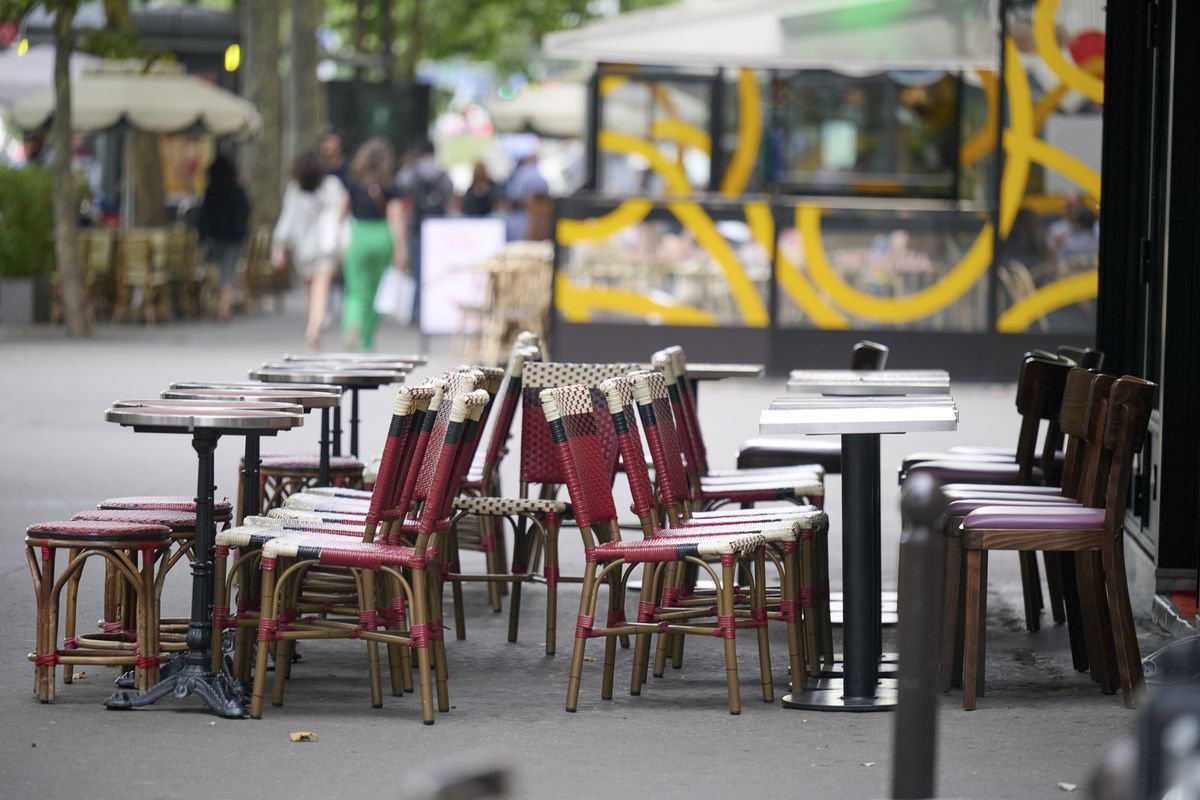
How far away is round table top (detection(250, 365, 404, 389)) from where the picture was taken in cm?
820

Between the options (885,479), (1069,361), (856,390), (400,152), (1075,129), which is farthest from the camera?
(400,152)

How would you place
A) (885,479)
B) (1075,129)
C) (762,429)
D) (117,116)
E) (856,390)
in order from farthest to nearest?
1. (117,116)
2. (1075,129)
3. (885,479)
4. (856,390)
5. (762,429)

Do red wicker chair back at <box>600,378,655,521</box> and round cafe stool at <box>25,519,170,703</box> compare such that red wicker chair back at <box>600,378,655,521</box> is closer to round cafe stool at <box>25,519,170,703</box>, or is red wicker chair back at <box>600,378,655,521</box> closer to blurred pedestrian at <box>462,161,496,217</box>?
round cafe stool at <box>25,519,170,703</box>

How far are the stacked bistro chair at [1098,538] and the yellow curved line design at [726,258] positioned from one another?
10401 millimetres

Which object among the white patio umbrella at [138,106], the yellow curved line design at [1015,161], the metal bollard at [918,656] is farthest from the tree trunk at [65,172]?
the metal bollard at [918,656]

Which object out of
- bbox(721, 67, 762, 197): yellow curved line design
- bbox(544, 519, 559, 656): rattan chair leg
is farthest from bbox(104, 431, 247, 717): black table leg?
bbox(721, 67, 762, 197): yellow curved line design

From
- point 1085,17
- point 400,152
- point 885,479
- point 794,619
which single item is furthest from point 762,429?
point 400,152

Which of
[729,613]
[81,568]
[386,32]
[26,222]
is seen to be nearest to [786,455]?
[729,613]

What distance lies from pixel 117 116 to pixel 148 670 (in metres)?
18.2

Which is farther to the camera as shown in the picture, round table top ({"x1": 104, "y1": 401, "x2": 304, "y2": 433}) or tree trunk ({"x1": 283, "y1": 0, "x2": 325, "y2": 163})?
tree trunk ({"x1": 283, "y1": 0, "x2": 325, "y2": 163})

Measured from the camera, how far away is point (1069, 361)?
27.8ft

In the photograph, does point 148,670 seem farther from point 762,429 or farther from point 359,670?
point 762,429

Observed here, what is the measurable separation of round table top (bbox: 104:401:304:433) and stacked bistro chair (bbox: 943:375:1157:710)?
2233mm

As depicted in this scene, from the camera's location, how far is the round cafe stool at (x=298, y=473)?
8344mm
